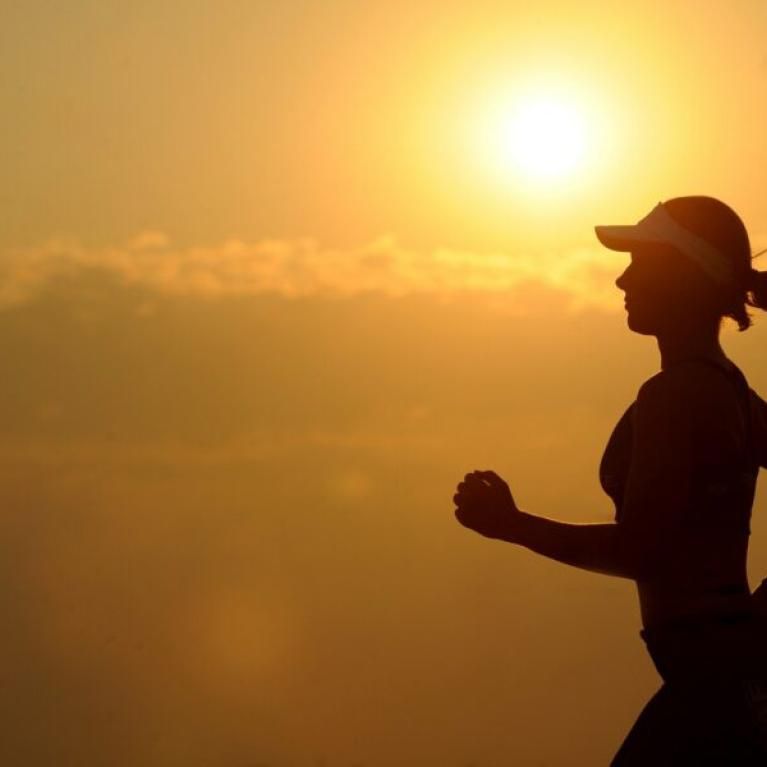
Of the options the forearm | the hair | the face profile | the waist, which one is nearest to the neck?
the face profile

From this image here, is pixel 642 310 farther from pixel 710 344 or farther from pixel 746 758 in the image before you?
pixel 746 758

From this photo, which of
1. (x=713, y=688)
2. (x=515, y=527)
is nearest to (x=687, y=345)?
(x=515, y=527)

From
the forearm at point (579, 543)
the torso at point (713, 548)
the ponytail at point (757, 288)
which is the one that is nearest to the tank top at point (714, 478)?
the torso at point (713, 548)

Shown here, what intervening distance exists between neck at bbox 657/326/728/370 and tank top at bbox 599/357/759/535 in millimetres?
60

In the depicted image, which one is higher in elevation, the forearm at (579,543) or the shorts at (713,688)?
the forearm at (579,543)

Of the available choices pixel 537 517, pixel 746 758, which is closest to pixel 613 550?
pixel 537 517

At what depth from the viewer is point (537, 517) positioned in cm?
636

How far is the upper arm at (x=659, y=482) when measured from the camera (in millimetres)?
6207

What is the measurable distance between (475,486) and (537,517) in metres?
0.18

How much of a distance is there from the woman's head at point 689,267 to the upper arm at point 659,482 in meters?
0.34

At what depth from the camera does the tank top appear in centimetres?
629

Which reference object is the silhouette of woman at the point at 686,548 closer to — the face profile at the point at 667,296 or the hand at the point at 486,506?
the hand at the point at 486,506

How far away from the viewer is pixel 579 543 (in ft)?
20.6

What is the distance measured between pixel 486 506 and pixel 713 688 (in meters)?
0.75
